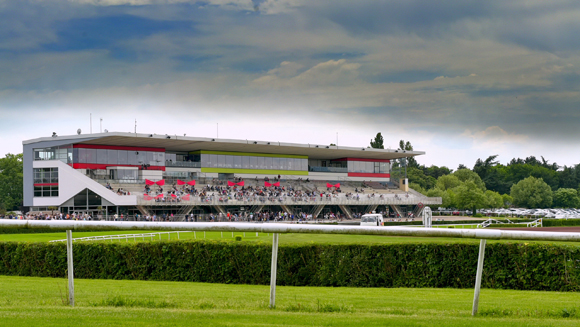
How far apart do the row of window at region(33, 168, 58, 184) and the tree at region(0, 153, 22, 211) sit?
2835 centimetres

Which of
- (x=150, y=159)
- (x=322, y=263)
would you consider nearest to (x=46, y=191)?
(x=150, y=159)

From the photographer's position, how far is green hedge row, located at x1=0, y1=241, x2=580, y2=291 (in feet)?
36.0

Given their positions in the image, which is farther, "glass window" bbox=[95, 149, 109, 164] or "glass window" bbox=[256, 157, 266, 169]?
"glass window" bbox=[256, 157, 266, 169]

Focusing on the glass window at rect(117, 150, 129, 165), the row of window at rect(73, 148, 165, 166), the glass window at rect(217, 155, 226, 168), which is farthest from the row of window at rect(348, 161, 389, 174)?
the glass window at rect(117, 150, 129, 165)

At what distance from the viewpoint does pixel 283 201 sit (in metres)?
57.6

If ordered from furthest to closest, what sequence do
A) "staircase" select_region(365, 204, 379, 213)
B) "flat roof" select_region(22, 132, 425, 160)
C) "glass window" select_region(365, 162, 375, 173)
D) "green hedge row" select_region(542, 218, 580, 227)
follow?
"glass window" select_region(365, 162, 375, 173)
"staircase" select_region(365, 204, 379, 213)
"flat roof" select_region(22, 132, 425, 160)
"green hedge row" select_region(542, 218, 580, 227)

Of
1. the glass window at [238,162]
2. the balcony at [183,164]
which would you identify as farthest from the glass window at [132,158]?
the glass window at [238,162]

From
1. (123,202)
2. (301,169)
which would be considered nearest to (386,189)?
(301,169)

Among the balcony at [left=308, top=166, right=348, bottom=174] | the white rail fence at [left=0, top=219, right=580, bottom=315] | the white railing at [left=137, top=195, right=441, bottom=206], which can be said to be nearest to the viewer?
the white rail fence at [left=0, top=219, right=580, bottom=315]

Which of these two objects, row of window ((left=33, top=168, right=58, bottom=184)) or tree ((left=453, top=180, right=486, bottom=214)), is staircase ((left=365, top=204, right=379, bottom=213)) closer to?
tree ((left=453, top=180, right=486, bottom=214))

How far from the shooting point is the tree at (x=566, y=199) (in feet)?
346

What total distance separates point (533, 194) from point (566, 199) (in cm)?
1013

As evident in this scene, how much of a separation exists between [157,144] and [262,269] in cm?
4662

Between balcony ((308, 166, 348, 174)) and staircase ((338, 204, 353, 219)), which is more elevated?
balcony ((308, 166, 348, 174))
